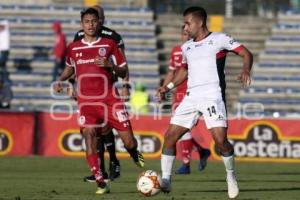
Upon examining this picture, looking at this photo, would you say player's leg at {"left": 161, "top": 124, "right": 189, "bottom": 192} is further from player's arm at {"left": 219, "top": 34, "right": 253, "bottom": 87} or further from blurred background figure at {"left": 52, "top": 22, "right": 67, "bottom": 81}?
blurred background figure at {"left": 52, "top": 22, "right": 67, "bottom": 81}

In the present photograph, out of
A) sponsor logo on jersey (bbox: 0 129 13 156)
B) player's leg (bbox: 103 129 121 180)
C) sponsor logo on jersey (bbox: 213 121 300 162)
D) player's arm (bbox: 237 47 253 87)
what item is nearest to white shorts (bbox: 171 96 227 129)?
player's arm (bbox: 237 47 253 87)

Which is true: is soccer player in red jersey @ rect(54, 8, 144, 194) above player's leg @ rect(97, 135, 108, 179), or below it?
above

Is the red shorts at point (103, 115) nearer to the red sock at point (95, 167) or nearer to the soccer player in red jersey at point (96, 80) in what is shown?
the soccer player in red jersey at point (96, 80)

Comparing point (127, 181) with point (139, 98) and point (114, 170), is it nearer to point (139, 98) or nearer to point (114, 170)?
point (114, 170)

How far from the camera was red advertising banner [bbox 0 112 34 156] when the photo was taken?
22.1 m

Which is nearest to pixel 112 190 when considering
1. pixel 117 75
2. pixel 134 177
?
pixel 117 75

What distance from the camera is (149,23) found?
3048cm

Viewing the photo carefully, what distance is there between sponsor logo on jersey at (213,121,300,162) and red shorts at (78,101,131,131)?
9356 mm

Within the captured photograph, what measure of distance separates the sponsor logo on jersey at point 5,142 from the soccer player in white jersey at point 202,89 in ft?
36.1

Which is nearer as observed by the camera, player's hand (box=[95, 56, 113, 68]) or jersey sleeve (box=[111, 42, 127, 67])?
player's hand (box=[95, 56, 113, 68])

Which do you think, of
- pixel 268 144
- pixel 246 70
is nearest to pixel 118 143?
pixel 268 144

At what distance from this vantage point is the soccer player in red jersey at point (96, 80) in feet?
40.9

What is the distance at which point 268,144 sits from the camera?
21.8m

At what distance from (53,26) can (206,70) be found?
18020 millimetres
